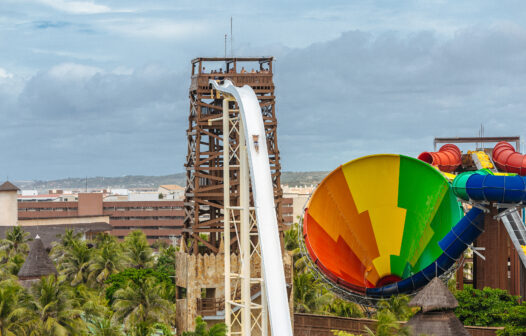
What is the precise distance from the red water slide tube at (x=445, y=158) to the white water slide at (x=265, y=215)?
25.5 metres

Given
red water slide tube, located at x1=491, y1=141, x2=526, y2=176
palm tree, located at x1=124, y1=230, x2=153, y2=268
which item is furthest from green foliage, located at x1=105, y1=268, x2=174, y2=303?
red water slide tube, located at x1=491, y1=141, x2=526, y2=176

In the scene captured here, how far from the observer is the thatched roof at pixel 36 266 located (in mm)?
49906

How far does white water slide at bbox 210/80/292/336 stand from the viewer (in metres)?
21.4

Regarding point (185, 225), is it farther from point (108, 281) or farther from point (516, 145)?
point (516, 145)

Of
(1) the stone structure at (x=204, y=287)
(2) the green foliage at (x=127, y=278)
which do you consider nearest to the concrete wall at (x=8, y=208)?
(2) the green foliage at (x=127, y=278)

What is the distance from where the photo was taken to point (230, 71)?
4575 centimetres

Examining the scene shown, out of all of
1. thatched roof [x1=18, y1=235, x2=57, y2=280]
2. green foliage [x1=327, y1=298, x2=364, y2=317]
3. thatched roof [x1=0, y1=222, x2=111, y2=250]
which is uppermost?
thatched roof [x1=0, y1=222, x2=111, y2=250]

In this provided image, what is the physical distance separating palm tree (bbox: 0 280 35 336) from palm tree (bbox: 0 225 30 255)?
38761 mm

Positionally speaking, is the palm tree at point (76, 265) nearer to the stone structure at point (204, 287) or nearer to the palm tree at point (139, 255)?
the palm tree at point (139, 255)

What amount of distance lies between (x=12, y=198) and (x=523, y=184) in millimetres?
94266

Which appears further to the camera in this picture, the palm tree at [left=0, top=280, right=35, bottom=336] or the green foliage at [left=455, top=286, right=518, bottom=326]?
the green foliage at [left=455, top=286, right=518, bottom=326]

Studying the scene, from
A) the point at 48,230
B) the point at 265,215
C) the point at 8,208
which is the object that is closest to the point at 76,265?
the point at 265,215

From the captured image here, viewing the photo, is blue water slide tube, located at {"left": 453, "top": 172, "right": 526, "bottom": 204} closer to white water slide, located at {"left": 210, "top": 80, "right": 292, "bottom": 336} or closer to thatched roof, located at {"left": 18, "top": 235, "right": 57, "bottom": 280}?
white water slide, located at {"left": 210, "top": 80, "right": 292, "bottom": 336}

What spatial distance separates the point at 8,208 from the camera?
382ft
